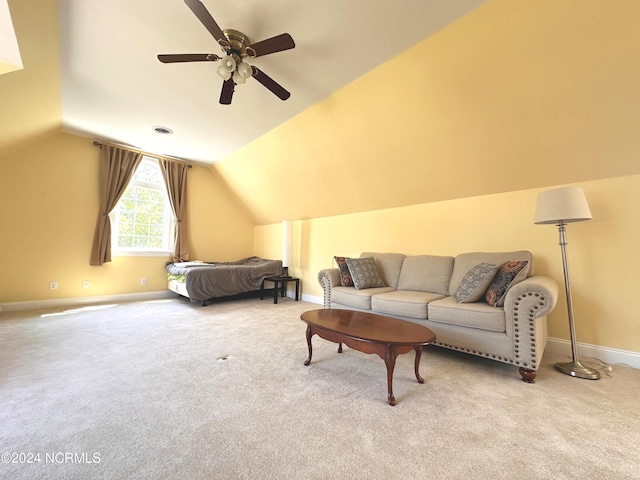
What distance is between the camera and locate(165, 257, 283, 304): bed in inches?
159

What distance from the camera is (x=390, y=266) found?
137 inches

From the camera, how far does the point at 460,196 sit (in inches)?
124

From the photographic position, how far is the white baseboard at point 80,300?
11.7 ft

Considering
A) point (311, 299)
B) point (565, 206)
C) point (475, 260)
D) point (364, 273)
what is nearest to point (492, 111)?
point (565, 206)

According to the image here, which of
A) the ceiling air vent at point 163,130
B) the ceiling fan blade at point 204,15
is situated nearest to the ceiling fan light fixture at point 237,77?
the ceiling fan blade at point 204,15

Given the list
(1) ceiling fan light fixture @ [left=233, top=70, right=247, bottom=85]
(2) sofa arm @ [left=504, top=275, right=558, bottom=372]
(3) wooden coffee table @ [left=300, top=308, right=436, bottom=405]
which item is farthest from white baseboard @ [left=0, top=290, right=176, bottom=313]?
(2) sofa arm @ [left=504, top=275, right=558, bottom=372]

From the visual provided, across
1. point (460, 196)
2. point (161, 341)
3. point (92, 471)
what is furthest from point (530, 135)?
point (161, 341)

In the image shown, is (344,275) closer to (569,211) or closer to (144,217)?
(569,211)

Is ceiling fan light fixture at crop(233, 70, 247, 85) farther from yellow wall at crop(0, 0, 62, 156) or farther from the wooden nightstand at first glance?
the wooden nightstand

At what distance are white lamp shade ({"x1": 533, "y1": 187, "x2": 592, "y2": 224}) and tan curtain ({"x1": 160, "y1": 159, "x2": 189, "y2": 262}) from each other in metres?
5.53

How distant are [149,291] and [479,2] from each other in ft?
19.2

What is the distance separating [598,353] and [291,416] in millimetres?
2787

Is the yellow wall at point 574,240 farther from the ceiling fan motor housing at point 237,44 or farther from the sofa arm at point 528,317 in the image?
the ceiling fan motor housing at point 237,44

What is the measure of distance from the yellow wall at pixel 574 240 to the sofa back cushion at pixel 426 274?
28cm
